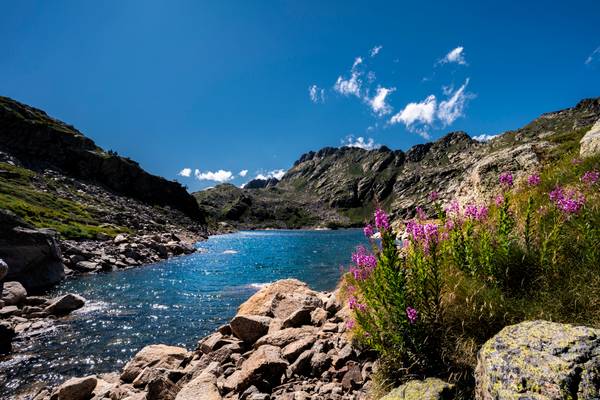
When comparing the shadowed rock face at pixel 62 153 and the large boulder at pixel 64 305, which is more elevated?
the shadowed rock face at pixel 62 153

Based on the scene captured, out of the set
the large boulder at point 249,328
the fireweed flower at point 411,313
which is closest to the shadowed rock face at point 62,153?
the large boulder at point 249,328

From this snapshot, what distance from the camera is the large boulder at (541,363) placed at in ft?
10.5

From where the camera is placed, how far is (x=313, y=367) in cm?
715

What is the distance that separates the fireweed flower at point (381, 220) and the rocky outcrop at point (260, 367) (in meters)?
3.09

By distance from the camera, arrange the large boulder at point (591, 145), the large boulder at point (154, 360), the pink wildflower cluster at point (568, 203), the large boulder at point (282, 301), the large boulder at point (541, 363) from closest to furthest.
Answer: the large boulder at point (541, 363)
the pink wildflower cluster at point (568, 203)
the large boulder at point (591, 145)
the large boulder at point (154, 360)
the large boulder at point (282, 301)

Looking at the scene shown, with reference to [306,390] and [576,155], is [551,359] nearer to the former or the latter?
[306,390]

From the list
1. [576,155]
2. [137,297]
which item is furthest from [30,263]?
[576,155]

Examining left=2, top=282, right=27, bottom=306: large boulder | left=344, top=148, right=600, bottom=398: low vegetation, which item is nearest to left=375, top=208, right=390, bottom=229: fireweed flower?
left=344, top=148, right=600, bottom=398: low vegetation

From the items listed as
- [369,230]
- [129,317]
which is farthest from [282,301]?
[129,317]

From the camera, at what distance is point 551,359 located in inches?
137

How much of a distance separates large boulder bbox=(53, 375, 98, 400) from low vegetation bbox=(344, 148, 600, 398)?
9530mm

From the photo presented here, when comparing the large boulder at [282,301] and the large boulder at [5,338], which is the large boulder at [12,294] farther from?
the large boulder at [282,301]

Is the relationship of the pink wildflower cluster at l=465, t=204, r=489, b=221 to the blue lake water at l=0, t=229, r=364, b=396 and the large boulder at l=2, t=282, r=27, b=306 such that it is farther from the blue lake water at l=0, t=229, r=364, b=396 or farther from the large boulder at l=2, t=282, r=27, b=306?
the large boulder at l=2, t=282, r=27, b=306

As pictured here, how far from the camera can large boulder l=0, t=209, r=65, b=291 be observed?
896 inches
